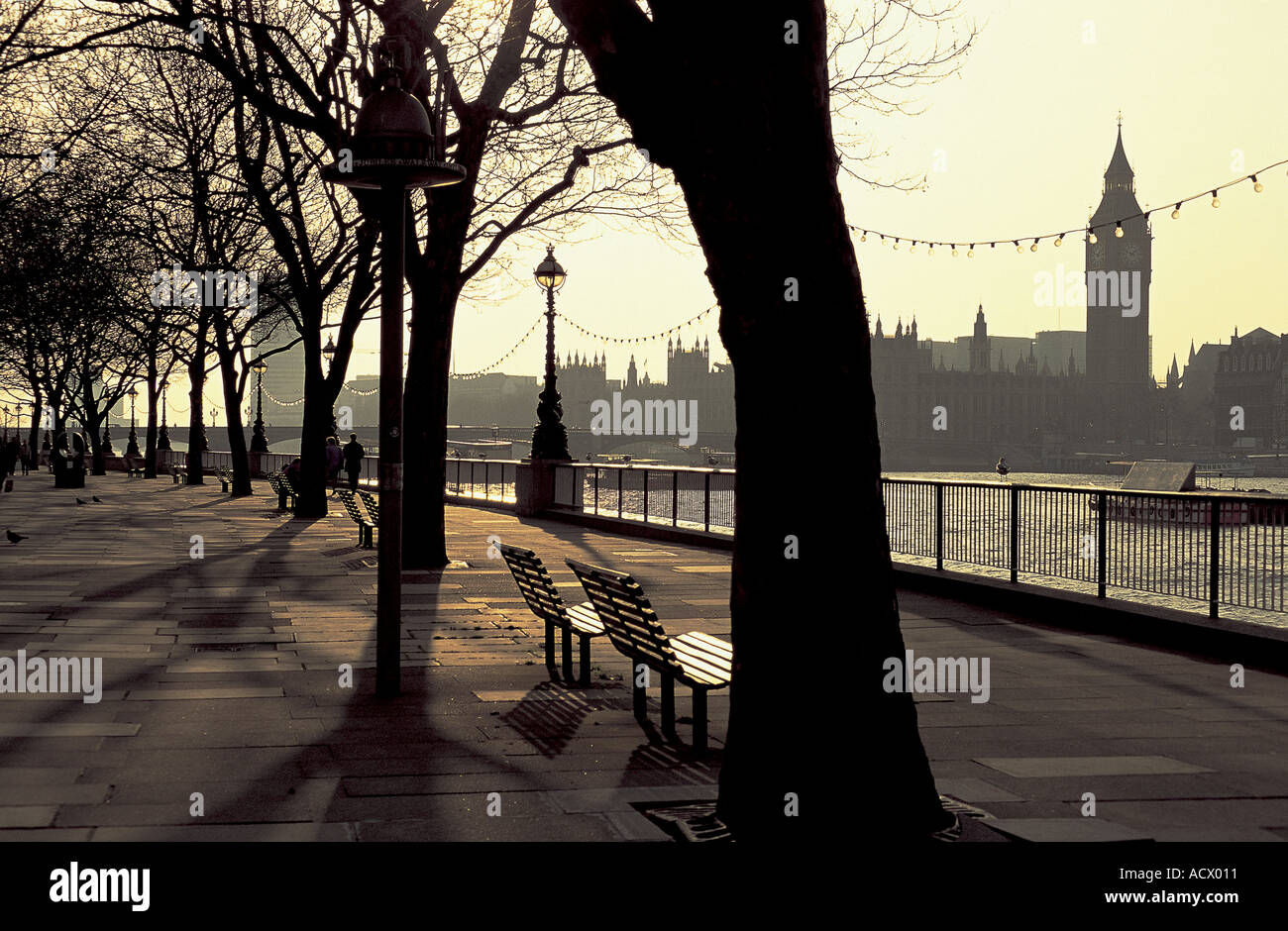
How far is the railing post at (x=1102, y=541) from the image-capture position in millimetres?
12500

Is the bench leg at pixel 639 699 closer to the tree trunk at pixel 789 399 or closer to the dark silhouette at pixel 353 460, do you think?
the tree trunk at pixel 789 399

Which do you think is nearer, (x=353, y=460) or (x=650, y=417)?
(x=353, y=460)

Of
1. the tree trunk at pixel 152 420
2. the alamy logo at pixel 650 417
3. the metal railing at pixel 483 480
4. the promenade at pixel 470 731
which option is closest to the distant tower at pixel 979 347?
the alamy logo at pixel 650 417

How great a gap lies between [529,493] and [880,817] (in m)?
24.3

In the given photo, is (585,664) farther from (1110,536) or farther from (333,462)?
(333,462)

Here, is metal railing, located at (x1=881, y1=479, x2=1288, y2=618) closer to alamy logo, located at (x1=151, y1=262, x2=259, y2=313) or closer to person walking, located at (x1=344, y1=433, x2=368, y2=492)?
alamy logo, located at (x1=151, y1=262, x2=259, y2=313)

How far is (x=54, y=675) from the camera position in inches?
355

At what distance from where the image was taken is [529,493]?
2931 cm

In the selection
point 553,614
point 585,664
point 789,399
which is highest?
point 789,399

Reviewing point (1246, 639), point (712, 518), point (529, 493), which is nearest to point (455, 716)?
point (1246, 639)

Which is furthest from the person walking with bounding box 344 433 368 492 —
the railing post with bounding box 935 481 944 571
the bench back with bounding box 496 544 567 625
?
the bench back with bounding box 496 544 567 625

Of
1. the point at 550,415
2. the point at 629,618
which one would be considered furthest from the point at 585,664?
the point at 550,415
